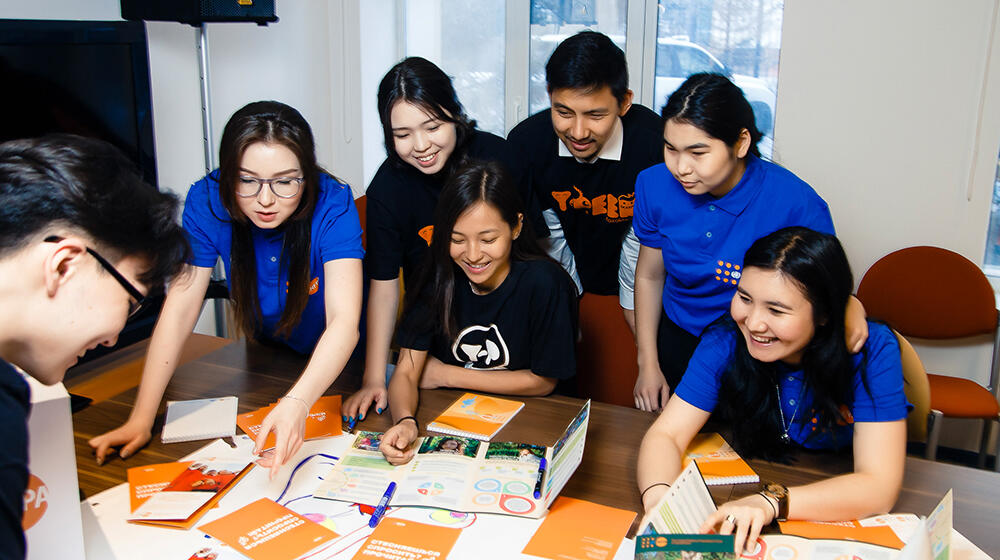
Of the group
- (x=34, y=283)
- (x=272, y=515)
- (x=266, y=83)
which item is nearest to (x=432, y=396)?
(x=272, y=515)

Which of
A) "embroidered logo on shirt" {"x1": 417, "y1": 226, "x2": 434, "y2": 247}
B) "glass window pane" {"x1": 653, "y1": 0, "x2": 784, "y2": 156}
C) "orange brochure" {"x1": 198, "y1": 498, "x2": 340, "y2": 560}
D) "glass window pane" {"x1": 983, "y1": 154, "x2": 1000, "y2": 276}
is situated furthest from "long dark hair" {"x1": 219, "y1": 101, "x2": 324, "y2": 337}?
"glass window pane" {"x1": 983, "y1": 154, "x2": 1000, "y2": 276}

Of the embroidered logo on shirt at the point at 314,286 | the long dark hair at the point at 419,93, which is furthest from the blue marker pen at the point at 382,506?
the long dark hair at the point at 419,93

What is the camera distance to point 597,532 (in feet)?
3.89

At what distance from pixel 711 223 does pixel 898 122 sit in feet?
4.83

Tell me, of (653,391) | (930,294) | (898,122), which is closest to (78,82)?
(653,391)

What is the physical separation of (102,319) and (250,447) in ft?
2.07

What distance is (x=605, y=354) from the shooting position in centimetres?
233

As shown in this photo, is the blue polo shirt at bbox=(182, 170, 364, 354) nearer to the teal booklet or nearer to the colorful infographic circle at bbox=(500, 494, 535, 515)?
the colorful infographic circle at bbox=(500, 494, 535, 515)

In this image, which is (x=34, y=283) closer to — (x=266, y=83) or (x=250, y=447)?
(x=250, y=447)

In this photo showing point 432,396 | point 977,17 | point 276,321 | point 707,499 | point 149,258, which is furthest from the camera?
point 977,17

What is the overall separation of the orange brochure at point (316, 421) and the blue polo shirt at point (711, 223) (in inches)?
35.0

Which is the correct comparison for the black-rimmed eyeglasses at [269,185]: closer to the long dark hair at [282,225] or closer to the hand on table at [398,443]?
the long dark hair at [282,225]

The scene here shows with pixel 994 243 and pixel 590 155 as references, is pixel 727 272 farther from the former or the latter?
pixel 994 243

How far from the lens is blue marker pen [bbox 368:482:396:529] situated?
1214 mm
